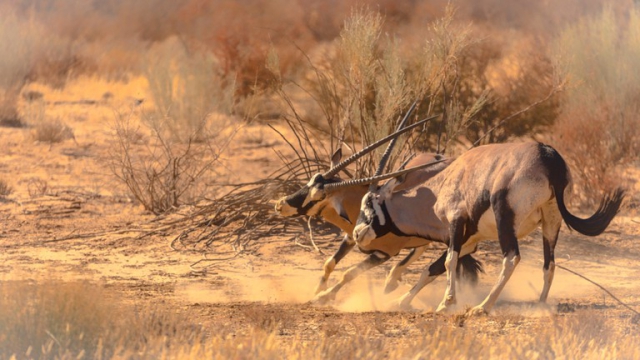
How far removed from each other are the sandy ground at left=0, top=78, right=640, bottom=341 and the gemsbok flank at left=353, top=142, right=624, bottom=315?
0.45m

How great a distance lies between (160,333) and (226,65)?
15.4 meters

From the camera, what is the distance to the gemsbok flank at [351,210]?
9.28 meters

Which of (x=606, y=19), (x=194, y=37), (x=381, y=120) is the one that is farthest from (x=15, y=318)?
(x=194, y=37)

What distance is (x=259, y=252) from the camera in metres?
11.3

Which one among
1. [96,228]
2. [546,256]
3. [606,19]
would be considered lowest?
[96,228]

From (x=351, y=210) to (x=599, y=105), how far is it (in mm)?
7789

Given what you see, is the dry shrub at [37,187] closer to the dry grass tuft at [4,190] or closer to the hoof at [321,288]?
the dry grass tuft at [4,190]

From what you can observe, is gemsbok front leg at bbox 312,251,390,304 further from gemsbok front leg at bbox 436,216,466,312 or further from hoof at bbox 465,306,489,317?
hoof at bbox 465,306,489,317

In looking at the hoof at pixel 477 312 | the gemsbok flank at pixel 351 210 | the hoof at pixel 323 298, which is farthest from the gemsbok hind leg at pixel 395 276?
the hoof at pixel 477 312

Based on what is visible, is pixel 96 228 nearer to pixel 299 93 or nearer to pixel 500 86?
pixel 500 86

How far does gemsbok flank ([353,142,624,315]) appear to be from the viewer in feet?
27.5

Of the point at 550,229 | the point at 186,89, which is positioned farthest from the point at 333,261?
the point at 186,89

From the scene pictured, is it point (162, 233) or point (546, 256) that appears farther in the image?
point (162, 233)

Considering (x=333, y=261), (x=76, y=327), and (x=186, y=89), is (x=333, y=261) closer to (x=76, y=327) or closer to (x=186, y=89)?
(x=76, y=327)
